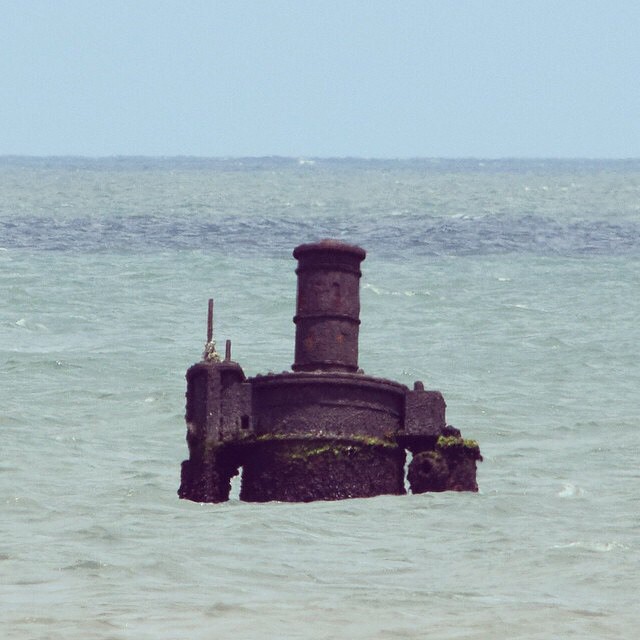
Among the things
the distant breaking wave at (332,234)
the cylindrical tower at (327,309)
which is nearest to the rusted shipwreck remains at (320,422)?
the cylindrical tower at (327,309)

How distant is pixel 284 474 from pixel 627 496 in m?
8.94

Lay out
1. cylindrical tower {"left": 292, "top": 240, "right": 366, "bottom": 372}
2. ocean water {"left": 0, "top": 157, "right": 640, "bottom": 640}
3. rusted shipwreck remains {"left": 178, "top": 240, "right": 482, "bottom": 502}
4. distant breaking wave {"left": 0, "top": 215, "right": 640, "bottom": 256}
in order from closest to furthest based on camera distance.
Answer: ocean water {"left": 0, "top": 157, "right": 640, "bottom": 640}
rusted shipwreck remains {"left": 178, "top": 240, "right": 482, "bottom": 502}
cylindrical tower {"left": 292, "top": 240, "right": 366, "bottom": 372}
distant breaking wave {"left": 0, "top": 215, "right": 640, "bottom": 256}

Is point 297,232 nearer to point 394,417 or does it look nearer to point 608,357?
point 608,357

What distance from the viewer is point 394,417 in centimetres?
3388

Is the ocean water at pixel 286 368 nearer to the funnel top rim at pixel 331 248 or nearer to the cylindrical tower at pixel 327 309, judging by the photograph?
the cylindrical tower at pixel 327 309

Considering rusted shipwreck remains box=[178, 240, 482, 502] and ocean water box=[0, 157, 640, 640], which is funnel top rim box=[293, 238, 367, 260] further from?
ocean water box=[0, 157, 640, 640]

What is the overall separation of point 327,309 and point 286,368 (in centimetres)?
2331

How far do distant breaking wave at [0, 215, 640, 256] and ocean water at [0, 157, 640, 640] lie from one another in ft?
0.86

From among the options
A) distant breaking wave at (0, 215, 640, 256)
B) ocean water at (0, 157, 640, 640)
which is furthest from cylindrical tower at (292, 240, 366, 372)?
distant breaking wave at (0, 215, 640, 256)

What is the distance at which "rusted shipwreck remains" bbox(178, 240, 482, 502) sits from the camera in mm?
33156

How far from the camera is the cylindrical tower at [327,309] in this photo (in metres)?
33.8

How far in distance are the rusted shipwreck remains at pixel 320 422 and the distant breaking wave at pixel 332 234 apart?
51993mm

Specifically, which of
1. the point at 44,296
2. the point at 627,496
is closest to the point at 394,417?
the point at 627,496

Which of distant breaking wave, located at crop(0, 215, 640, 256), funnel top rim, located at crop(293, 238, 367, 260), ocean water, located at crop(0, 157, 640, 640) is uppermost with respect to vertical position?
funnel top rim, located at crop(293, 238, 367, 260)
